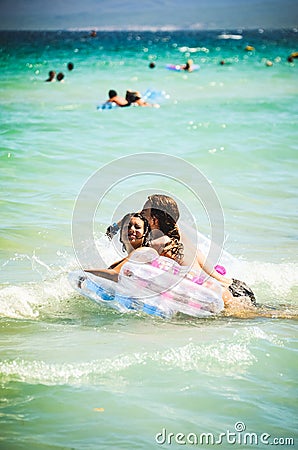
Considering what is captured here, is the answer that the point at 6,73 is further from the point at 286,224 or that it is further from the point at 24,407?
the point at 24,407

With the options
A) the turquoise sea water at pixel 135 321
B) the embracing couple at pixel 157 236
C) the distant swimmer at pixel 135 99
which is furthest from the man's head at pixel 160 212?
the distant swimmer at pixel 135 99

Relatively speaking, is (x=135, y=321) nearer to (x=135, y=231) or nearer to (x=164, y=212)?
(x=135, y=231)

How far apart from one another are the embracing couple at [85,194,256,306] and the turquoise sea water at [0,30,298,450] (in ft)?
1.23

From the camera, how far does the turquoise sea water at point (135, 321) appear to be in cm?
414

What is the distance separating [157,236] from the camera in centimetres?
547

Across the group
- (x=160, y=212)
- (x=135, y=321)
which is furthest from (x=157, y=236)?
(x=135, y=321)

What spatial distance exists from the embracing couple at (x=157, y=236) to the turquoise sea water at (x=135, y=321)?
→ 38 centimetres

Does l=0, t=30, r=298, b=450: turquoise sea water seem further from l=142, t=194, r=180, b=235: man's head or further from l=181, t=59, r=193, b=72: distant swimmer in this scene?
l=181, t=59, r=193, b=72: distant swimmer

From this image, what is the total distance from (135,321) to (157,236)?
0.62 m

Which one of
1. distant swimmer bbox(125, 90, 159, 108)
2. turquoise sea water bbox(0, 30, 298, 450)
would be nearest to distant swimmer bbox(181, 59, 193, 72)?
distant swimmer bbox(125, 90, 159, 108)

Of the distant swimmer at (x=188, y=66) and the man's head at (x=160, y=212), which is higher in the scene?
the distant swimmer at (x=188, y=66)

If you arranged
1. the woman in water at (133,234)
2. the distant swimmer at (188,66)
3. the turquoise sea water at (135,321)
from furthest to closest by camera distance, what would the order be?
the distant swimmer at (188,66)
the woman in water at (133,234)
the turquoise sea water at (135,321)

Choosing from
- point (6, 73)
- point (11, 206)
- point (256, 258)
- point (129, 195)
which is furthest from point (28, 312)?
point (6, 73)

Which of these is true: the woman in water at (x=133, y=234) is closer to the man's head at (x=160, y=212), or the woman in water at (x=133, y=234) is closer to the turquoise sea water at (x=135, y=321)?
the man's head at (x=160, y=212)
